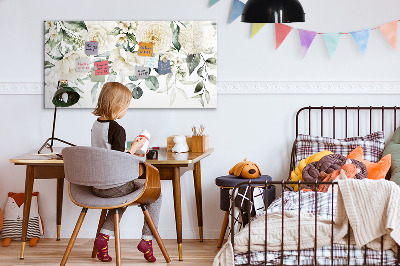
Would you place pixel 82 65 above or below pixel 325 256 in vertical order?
above

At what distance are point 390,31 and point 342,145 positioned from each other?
883mm

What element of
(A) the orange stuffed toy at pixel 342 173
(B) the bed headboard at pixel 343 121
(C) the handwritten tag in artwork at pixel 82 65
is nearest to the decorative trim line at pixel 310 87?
(B) the bed headboard at pixel 343 121

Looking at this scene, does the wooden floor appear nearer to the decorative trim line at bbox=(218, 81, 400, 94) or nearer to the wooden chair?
the wooden chair

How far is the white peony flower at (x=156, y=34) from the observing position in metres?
4.39

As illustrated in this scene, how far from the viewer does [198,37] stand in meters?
4.39

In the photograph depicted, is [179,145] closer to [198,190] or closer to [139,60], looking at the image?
[198,190]

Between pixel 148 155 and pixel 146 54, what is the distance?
97 centimetres

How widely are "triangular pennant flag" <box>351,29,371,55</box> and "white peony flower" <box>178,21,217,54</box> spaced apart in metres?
0.99

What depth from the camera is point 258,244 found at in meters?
3.07

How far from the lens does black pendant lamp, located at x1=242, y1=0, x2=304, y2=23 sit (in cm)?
314

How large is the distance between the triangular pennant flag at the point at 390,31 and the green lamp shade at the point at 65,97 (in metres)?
2.19

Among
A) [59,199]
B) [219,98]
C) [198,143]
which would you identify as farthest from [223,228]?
[59,199]

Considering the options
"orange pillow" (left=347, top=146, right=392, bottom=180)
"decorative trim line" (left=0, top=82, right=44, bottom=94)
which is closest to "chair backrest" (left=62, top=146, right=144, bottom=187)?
"decorative trim line" (left=0, top=82, right=44, bottom=94)

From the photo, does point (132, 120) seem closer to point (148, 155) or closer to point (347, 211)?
point (148, 155)
